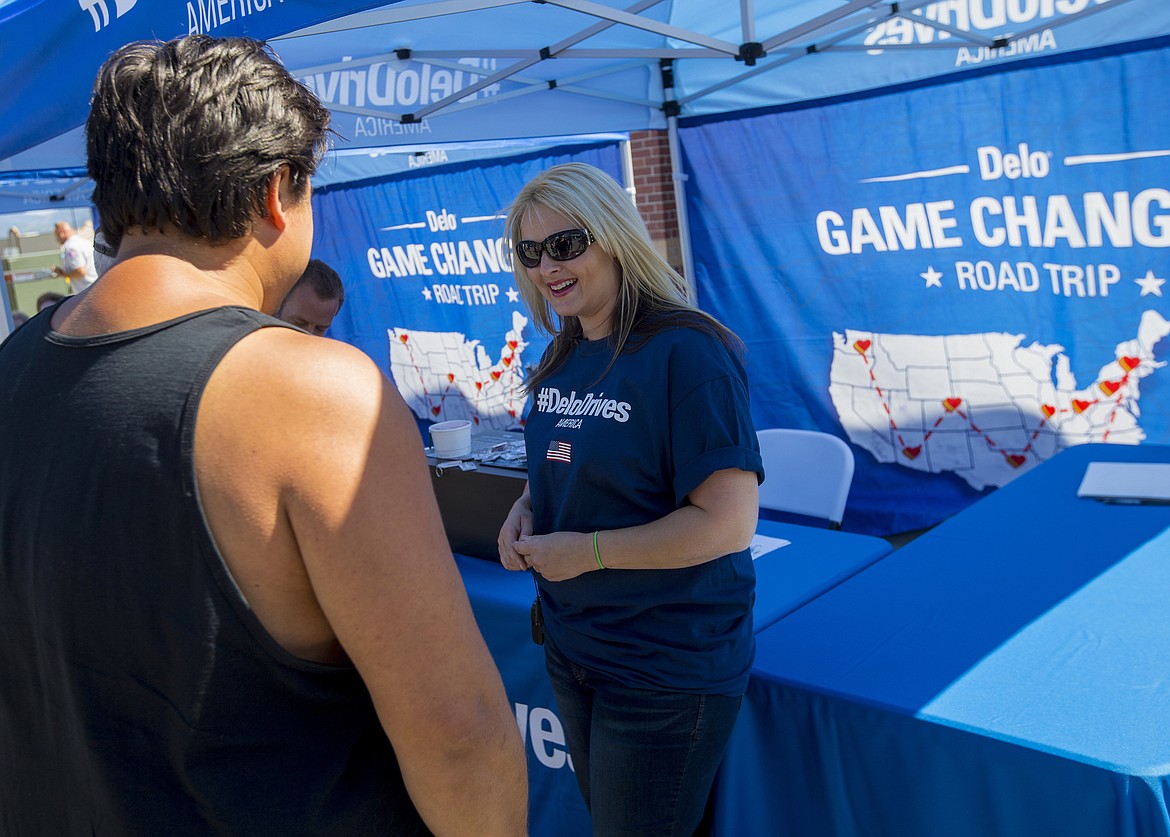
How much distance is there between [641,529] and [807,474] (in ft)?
6.19

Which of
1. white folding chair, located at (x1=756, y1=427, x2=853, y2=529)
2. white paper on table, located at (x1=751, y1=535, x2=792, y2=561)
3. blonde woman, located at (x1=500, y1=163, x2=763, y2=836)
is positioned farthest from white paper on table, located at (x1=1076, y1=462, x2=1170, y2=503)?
blonde woman, located at (x1=500, y1=163, x2=763, y2=836)

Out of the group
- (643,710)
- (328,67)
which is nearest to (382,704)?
(643,710)

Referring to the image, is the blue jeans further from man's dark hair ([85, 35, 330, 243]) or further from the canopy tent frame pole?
the canopy tent frame pole

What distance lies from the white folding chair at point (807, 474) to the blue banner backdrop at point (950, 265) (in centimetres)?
123

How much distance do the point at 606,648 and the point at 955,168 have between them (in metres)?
3.22

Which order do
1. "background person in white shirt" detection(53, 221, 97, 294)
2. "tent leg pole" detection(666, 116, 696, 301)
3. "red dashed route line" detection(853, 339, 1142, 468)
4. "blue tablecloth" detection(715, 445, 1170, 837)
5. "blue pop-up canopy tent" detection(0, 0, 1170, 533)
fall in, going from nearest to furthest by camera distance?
"blue tablecloth" detection(715, 445, 1170, 837), "blue pop-up canopy tent" detection(0, 0, 1170, 533), "red dashed route line" detection(853, 339, 1142, 468), "tent leg pole" detection(666, 116, 696, 301), "background person in white shirt" detection(53, 221, 97, 294)

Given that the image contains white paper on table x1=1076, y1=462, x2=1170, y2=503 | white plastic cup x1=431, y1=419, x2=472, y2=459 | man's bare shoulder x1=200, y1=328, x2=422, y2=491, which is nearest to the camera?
man's bare shoulder x1=200, y1=328, x2=422, y2=491

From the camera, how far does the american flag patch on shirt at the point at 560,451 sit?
1.63 meters

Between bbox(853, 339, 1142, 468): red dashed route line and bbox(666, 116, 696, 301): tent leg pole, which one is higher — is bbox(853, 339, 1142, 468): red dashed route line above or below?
below

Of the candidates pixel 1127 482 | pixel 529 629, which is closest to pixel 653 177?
pixel 1127 482

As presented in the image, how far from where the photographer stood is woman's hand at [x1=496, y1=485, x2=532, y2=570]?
68.0 inches

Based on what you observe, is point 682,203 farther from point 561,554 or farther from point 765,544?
point 561,554

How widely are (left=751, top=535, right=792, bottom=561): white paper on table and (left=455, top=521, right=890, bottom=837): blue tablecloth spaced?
0.09 feet

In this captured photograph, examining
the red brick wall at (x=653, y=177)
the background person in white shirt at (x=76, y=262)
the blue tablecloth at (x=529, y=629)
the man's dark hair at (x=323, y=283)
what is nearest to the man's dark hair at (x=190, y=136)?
the blue tablecloth at (x=529, y=629)
